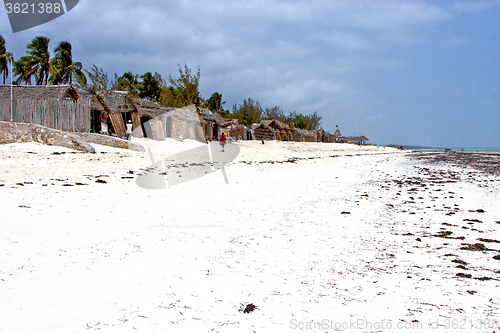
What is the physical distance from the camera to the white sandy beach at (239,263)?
2240mm

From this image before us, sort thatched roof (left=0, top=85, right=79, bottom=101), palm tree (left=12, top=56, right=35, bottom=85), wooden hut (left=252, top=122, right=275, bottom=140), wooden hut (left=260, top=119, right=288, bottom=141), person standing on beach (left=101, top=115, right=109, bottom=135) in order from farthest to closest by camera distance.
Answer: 1. wooden hut (left=260, top=119, right=288, bottom=141)
2. wooden hut (left=252, top=122, right=275, bottom=140)
3. palm tree (left=12, top=56, right=35, bottom=85)
4. person standing on beach (left=101, top=115, right=109, bottom=135)
5. thatched roof (left=0, top=85, right=79, bottom=101)

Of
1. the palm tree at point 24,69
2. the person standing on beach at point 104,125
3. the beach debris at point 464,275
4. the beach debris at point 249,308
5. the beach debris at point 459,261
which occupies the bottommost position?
the beach debris at point 249,308

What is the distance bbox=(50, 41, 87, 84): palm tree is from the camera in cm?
4122

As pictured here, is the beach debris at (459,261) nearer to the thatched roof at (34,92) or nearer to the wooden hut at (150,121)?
the thatched roof at (34,92)

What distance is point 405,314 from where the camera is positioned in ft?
7.57

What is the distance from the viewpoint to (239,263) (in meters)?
3.27

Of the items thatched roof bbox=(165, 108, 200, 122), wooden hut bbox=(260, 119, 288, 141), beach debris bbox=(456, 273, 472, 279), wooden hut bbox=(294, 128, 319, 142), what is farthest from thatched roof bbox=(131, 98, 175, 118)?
wooden hut bbox=(294, 128, 319, 142)

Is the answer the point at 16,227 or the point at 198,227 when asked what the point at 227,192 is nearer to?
the point at 198,227

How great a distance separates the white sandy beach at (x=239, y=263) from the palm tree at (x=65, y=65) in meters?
41.7

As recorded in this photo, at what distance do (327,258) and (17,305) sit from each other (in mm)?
2794

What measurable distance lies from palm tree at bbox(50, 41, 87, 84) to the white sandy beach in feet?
137

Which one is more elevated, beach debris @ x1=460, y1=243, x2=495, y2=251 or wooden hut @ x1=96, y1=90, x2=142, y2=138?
wooden hut @ x1=96, y1=90, x2=142, y2=138

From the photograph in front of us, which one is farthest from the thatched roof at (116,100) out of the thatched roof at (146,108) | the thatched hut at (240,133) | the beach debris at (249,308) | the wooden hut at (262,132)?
the wooden hut at (262,132)

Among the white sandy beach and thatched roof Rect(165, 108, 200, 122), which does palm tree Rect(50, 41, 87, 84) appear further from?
the white sandy beach
